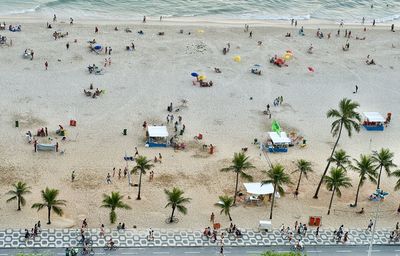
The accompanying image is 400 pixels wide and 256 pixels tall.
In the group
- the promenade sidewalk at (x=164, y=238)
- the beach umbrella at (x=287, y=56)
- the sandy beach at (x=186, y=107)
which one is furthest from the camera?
the beach umbrella at (x=287, y=56)

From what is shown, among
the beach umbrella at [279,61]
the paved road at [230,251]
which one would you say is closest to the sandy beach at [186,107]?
the beach umbrella at [279,61]

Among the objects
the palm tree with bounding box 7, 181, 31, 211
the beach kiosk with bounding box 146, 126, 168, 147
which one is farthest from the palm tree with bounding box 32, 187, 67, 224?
the beach kiosk with bounding box 146, 126, 168, 147

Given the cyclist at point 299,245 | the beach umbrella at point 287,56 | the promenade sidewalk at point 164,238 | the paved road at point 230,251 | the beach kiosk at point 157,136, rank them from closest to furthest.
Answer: the paved road at point 230,251, the promenade sidewalk at point 164,238, the cyclist at point 299,245, the beach kiosk at point 157,136, the beach umbrella at point 287,56

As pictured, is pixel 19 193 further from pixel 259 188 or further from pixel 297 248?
pixel 297 248

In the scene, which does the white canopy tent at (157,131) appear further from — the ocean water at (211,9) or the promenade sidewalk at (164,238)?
the ocean water at (211,9)

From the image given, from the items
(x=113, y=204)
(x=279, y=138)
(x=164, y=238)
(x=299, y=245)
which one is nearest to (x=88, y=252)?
(x=113, y=204)

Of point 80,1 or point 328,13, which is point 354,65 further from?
point 80,1
